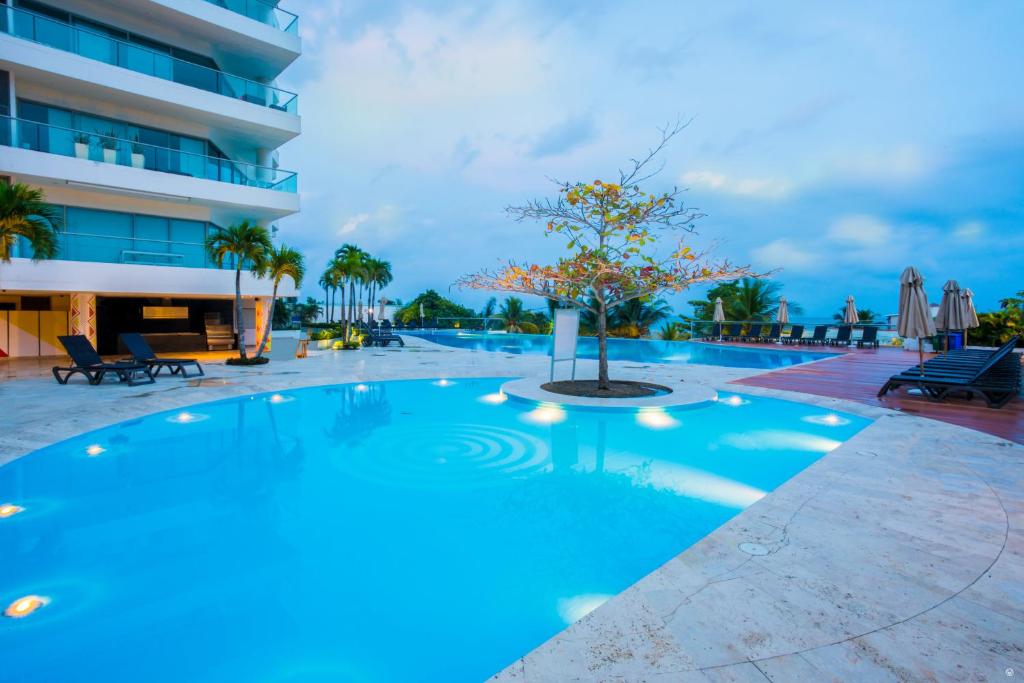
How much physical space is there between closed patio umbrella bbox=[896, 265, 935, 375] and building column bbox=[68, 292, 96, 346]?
22531 mm

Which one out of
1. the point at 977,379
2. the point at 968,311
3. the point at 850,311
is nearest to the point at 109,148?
the point at 977,379

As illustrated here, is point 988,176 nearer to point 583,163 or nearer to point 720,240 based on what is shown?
point 583,163

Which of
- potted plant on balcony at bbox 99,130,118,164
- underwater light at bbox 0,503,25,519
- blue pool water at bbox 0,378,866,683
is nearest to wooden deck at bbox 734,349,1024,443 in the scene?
blue pool water at bbox 0,378,866,683

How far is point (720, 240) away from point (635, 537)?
7376 mm

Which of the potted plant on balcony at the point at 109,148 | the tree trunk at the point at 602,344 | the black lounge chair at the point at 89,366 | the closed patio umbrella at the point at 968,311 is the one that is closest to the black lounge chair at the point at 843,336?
the closed patio umbrella at the point at 968,311

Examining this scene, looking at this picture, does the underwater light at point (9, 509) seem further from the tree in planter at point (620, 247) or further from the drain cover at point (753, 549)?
the tree in planter at point (620, 247)

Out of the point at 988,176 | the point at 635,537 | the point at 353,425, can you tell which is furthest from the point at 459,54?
the point at 988,176

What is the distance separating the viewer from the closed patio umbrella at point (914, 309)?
9.04m

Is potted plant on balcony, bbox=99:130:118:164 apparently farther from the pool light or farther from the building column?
the pool light

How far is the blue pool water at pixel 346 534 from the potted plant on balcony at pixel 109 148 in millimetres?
11863

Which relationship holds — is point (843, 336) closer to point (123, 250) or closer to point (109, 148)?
point (123, 250)

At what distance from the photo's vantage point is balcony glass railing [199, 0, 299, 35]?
18.2 metres

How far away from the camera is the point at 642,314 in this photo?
2975 cm

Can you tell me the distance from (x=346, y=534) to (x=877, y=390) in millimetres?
11087
